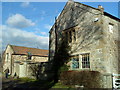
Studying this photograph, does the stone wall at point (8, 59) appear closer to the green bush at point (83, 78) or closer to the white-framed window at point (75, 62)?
the white-framed window at point (75, 62)

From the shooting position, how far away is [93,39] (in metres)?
12.0

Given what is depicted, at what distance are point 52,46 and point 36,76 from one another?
14.9 feet

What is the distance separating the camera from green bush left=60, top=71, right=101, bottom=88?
33.5ft

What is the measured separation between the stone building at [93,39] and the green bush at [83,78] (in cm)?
72

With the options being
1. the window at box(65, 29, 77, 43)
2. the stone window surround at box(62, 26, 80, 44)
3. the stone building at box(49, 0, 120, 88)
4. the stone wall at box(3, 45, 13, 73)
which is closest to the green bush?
the stone building at box(49, 0, 120, 88)

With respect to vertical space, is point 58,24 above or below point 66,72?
above

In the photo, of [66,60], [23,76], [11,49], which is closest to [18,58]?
[11,49]

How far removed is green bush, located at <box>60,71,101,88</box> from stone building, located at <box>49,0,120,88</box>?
721 millimetres

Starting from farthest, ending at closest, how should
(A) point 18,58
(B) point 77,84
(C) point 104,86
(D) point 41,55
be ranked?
(D) point 41,55 → (A) point 18,58 → (B) point 77,84 → (C) point 104,86

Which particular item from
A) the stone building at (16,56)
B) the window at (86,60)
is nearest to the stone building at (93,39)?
the window at (86,60)

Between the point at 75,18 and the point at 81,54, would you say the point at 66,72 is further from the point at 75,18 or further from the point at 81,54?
the point at 75,18

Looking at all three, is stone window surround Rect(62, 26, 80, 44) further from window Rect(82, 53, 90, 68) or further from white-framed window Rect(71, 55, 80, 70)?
window Rect(82, 53, 90, 68)

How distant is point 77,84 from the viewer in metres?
11.2

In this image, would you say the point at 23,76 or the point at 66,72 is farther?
the point at 23,76
